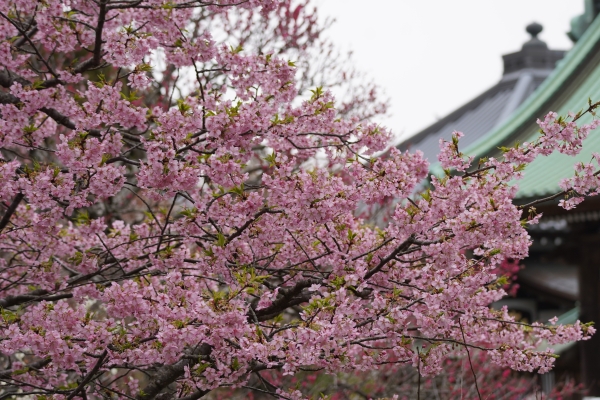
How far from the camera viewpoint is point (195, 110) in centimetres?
436

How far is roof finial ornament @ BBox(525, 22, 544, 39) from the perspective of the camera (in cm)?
2261

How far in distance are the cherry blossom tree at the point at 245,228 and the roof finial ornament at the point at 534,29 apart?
1925 centimetres

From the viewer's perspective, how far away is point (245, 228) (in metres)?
4.33

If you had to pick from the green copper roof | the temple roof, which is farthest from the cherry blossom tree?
the temple roof

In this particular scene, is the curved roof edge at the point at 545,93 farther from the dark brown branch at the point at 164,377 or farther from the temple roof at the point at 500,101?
the dark brown branch at the point at 164,377

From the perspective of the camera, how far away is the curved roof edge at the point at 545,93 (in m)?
12.6

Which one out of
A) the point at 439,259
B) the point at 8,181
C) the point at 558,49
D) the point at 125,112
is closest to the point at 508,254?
the point at 439,259

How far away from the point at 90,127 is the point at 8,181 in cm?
55

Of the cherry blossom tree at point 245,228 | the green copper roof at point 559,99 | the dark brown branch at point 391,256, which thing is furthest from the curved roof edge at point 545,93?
the dark brown branch at point 391,256

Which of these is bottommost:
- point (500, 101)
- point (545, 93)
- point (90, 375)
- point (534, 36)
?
point (90, 375)

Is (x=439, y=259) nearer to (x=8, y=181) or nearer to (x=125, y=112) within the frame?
(x=125, y=112)

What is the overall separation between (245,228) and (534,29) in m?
20.2

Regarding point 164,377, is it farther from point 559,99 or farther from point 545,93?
point 545,93

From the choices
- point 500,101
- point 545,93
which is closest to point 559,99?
point 545,93
